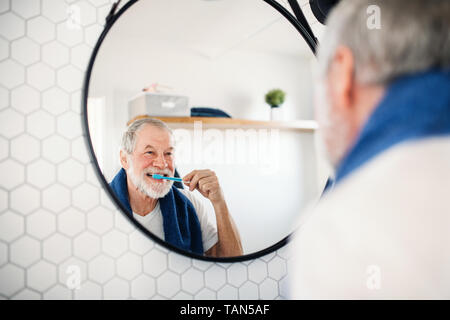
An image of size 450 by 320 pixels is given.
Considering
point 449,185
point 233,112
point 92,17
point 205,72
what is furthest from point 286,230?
point 92,17

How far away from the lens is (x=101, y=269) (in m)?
0.83

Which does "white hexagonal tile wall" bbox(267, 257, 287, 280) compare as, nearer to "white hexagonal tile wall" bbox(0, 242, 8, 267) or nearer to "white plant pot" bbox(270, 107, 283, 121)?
"white plant pot" bbox(270, 107, 283, 121)

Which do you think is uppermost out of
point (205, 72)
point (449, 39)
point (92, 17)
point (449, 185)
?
point (92, 17)

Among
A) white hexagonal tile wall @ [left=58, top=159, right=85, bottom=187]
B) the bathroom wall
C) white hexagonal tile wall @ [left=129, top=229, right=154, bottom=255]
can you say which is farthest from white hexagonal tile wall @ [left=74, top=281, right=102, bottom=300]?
white hexagonal tile wall @ [left=58, top=159, right=85, bottom=187]


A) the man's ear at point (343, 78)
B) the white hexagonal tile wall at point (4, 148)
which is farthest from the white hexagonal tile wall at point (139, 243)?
the man's ear at point (343, 78)

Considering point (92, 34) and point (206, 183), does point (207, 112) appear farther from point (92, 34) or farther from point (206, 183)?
Answer: point (92, 34)

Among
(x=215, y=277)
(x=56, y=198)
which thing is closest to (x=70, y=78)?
(x=56, y=198)

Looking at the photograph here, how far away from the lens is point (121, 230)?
0.86m

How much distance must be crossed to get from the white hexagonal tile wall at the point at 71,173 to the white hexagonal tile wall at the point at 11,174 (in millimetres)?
75

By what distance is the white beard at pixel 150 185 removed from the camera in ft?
2.88

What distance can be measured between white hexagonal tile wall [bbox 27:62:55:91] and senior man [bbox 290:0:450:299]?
638 millimetres

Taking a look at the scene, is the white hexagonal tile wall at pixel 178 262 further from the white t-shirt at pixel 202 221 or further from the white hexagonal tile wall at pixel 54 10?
the white hexagonal tile wall at pixel 54 10
